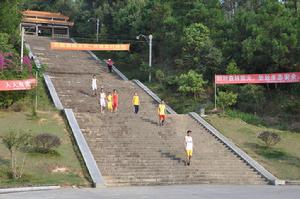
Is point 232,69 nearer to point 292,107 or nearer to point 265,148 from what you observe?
point 292,107

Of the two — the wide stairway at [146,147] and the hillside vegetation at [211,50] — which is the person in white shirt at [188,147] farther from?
the hillside vegetation at [211,50]

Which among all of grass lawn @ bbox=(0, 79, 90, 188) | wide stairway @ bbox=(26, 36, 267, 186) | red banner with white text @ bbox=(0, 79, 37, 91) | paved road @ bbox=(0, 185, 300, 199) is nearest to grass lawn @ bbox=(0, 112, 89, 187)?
grass lawn @ bbox=(0, 79, 90, 188)

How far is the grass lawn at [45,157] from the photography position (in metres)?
16.7

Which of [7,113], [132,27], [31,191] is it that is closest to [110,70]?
[132,27]

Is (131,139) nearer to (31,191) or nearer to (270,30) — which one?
(31,191)

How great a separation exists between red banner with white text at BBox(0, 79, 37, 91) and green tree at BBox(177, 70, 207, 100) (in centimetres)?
885

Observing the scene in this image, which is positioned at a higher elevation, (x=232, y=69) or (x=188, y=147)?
(x=232, y=69)

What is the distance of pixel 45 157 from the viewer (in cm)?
1873

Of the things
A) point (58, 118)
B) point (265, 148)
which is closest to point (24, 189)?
point (58, 118)

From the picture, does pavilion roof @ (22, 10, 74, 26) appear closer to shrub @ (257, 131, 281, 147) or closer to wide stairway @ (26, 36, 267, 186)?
wide stairway @ (26, 36, 267, 186)

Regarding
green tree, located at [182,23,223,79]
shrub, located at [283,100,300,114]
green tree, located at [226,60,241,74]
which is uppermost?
green tree, located at [182,23,223,79]

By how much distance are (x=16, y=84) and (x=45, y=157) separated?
6622 mm

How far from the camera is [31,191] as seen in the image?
49.7 ft

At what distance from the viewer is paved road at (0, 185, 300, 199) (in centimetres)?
1418
